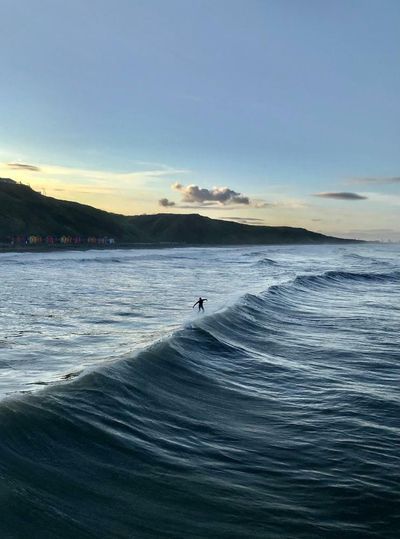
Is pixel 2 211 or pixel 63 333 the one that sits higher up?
pixel 2 211

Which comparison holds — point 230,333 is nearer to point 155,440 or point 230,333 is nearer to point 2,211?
point 155,440

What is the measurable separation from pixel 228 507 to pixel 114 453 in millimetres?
2415

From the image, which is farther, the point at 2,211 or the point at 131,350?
the point at 2,211

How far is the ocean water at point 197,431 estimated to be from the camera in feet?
22.9

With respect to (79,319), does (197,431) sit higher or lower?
lower

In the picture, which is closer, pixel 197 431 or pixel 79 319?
pixel 197 431

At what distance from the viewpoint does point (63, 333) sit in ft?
63.5

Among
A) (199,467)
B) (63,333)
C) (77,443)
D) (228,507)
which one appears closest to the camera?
(228,507)

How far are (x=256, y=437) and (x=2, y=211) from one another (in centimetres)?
14812

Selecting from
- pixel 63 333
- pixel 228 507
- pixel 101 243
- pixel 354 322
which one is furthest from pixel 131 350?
pixel 101 243

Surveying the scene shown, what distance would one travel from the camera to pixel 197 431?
1007 centimetres

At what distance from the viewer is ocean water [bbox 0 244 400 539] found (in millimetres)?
6973

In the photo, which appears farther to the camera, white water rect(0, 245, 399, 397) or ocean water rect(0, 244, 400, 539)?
white water rect(0, 245, 399, 397)

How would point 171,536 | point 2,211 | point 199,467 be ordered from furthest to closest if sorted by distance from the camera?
point 2,211, point 199,467, point 171,536
